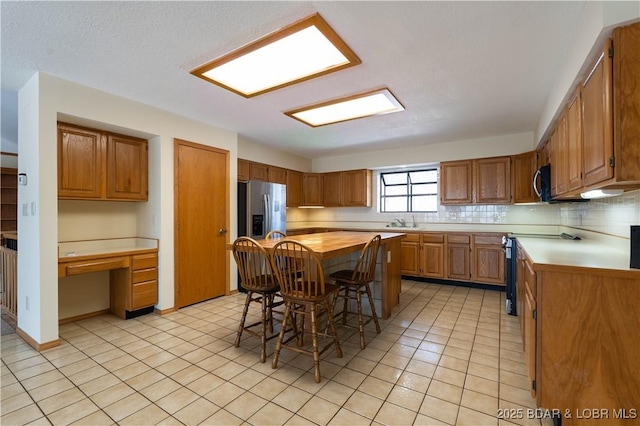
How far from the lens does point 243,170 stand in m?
4.70

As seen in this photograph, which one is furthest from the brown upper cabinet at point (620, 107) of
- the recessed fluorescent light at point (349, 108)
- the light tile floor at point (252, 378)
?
the recessed fluorescent light at point (349, 108)

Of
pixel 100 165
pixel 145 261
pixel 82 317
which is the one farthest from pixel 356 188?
pixel 82 317

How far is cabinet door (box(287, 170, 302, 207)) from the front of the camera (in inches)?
229

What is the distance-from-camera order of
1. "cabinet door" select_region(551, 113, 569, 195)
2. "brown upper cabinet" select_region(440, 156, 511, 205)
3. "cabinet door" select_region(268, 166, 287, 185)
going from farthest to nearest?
"cabinet door" select_region(268, 166, 287, 185), "brown upper cabinet" select_region(440, 156, 511, 205), "cabinet door" select_region(551, 113, 569, 195)

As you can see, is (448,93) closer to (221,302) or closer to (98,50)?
(98,50)

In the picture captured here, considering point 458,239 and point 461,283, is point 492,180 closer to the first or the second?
point 458,239

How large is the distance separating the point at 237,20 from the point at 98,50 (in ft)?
4.02

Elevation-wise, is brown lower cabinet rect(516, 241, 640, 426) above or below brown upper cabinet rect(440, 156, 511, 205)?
below

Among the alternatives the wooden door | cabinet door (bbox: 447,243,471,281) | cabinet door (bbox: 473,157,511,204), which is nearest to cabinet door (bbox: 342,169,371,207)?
cabinet door (bbox: 447,243,471,281)

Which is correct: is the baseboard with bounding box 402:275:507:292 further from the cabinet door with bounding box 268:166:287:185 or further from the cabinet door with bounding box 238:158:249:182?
the cabinet door with bounding box 238:158:249:182

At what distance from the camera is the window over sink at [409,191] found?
5508 mm

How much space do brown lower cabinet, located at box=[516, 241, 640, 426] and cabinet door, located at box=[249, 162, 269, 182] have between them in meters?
4.17

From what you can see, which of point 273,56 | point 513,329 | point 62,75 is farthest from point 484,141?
point 62,75

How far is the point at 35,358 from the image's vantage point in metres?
2.41
